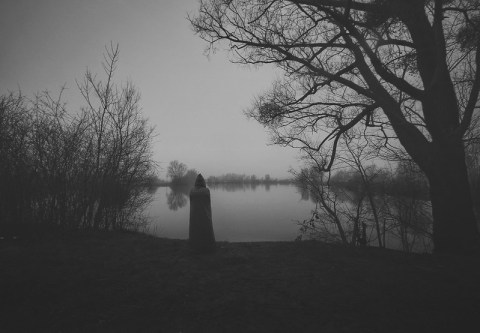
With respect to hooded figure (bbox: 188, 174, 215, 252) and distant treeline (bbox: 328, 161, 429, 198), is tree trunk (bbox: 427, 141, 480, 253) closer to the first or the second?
distant treeline (bbox: 328, 161, 429, 198)

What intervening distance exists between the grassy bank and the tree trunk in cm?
81

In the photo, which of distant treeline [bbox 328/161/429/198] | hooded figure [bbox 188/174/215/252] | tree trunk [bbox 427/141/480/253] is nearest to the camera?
hooded figure [bbox 188/174/215/252]

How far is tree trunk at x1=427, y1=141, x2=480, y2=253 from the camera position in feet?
13.8

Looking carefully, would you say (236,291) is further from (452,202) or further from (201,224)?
(452,202)

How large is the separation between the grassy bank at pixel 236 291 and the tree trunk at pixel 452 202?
2.65 feet

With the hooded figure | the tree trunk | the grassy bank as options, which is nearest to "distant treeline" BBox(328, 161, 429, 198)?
the tree trunk

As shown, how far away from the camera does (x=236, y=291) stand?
2.51 metres

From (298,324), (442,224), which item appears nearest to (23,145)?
(298,324)

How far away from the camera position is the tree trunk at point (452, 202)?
4.20 meters

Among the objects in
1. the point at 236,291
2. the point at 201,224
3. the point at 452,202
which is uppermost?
the point at 452,202

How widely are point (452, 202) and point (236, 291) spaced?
4.72 metres

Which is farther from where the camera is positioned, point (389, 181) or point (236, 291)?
point (389, 181)

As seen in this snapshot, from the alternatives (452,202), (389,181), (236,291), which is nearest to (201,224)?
(236,291)

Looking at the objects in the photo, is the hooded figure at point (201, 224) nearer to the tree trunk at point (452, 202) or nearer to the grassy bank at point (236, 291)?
the grassy bank at point (236, 291)
